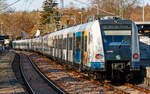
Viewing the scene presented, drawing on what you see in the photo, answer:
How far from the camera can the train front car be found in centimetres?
1420

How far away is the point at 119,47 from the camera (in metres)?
14.2

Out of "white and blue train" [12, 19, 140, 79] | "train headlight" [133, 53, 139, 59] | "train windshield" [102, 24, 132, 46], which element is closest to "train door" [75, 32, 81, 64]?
"white and blue train" [12, 19, 140, 79]

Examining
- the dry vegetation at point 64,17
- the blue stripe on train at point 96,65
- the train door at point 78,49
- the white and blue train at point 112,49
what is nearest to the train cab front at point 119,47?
the white and blue train at point 112,49

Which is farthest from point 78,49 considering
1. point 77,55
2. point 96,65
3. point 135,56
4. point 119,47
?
point 135,56

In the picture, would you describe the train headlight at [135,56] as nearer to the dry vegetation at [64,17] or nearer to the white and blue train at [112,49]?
the white and blue train at [112,49]

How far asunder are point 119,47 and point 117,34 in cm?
65

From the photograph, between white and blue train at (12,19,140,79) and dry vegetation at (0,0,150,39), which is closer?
white and blue train at (12,19,140,79)

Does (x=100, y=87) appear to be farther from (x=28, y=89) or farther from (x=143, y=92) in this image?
(x=28, y=89)

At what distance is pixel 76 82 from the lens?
54.4 ft

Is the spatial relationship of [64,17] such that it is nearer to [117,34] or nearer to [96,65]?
[117,34]

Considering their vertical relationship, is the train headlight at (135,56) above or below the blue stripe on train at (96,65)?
above

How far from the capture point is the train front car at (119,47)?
46.6ft

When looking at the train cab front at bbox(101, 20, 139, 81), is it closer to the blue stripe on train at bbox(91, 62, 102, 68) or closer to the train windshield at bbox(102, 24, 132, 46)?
the train windshield at bbox(102, 24, 132, 46)

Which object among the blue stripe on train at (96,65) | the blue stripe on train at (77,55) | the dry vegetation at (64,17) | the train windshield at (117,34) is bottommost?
the blue stripe on train at (96,65)
